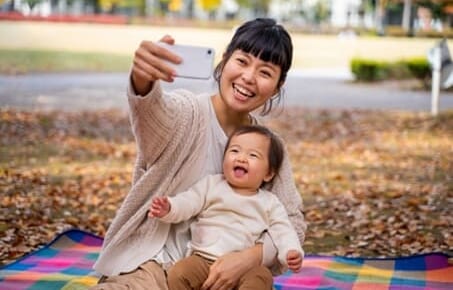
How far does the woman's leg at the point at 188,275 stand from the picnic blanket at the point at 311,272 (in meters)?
1.13

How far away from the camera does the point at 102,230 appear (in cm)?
567

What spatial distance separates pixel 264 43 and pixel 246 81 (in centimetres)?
15

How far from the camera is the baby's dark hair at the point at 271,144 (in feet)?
9.95

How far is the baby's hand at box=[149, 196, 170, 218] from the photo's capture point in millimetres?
2826

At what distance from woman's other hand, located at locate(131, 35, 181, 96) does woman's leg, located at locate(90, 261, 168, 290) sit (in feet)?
2.14

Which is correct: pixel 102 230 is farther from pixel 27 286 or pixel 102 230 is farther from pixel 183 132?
pixel 183 132

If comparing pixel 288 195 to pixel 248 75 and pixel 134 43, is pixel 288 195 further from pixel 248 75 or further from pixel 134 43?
pixel 134 43

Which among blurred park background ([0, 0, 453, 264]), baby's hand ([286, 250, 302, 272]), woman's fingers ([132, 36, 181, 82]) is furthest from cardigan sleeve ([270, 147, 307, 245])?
blurred park background ([0, 0, 453, 264])

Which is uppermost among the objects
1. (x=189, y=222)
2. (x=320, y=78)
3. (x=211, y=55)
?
(x=211, y=55)

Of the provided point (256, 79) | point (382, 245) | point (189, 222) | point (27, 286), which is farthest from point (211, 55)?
point (382, 245)

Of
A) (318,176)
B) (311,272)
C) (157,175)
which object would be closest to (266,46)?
(157,175)

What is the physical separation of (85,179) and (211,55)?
17.1 feet

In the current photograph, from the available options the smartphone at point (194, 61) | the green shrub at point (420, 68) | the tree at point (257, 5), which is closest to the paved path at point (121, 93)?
the green shrub at point (420, 68)

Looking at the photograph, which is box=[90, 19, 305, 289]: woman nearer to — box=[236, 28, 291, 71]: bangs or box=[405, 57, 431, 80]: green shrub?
box=[236, 28, 291, 71]: bangs
